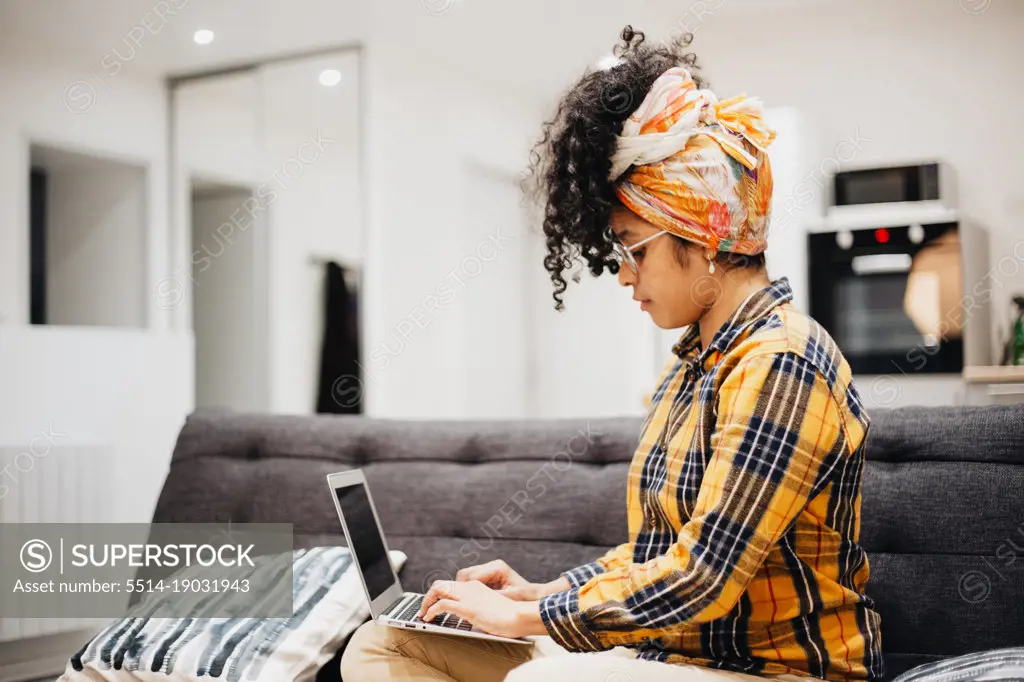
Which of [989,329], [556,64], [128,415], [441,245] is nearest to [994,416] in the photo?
[128,415]

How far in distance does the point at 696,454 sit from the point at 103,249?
4698 millimetres

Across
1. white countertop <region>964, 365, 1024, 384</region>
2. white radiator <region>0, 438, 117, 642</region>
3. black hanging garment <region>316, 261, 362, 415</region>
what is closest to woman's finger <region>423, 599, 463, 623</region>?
white radiator <region>0, 438, 117, 642</region>

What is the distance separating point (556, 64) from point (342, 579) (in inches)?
177

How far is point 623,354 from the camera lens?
5.68m

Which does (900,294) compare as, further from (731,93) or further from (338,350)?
(338,350)

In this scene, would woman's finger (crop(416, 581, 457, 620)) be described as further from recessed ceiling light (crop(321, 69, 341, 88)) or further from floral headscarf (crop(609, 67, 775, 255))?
recessed ceiling light (crop(321, 69, 341, 88))

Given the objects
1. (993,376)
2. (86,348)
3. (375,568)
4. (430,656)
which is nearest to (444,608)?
(430,656)

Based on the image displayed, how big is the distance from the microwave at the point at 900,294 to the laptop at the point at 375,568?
2.67 m

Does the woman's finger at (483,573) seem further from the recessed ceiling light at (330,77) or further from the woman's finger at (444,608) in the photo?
the recessed ceiling light at (330,77)

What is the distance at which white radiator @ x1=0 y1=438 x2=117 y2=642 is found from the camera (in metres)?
2.71

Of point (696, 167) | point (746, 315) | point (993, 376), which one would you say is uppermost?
point (696, 167)

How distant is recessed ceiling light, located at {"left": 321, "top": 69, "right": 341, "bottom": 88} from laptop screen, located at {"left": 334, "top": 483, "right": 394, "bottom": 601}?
3.62 meters

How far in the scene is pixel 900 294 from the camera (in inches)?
155

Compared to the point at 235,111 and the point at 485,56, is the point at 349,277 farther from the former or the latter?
the point at 485,56
